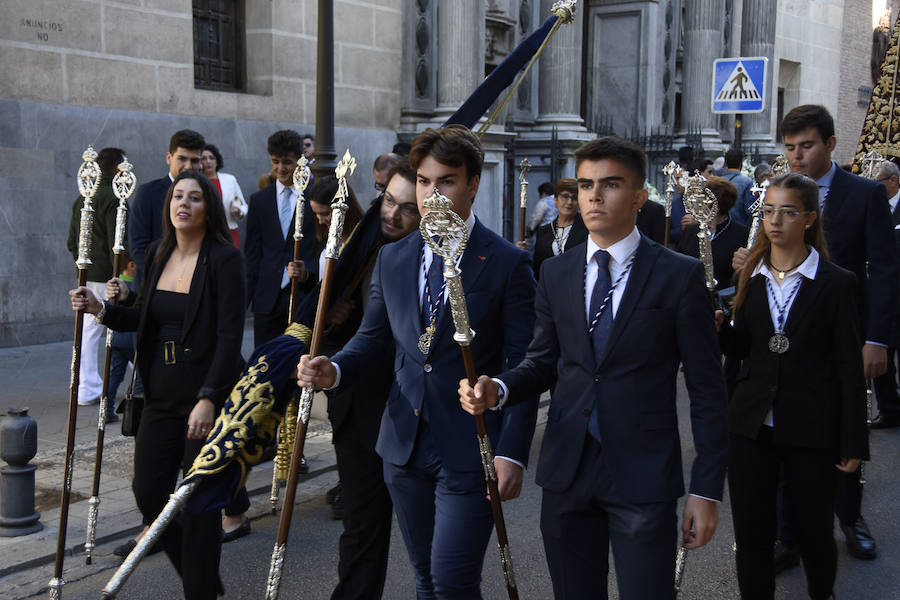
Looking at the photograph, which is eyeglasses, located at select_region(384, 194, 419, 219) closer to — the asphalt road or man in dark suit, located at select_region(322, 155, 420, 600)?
man in dark suit, located at select_region(322, 155, 420, 600)

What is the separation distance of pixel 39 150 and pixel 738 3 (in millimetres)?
19543

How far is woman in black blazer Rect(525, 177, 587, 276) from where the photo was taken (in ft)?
26.1

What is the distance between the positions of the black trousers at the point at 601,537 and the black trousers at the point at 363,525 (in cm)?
93

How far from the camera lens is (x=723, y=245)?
7.04 meters

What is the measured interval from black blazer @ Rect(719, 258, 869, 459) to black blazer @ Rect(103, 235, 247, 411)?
2.20 metres

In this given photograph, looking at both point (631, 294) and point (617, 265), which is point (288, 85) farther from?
point (631, 294)

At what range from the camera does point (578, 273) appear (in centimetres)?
322

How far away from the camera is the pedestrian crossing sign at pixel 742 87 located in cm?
1466

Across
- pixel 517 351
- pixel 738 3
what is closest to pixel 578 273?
pixel 517 351

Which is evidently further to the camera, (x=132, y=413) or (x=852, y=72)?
(x=852, y=72)

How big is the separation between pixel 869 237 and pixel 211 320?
11.3 feet

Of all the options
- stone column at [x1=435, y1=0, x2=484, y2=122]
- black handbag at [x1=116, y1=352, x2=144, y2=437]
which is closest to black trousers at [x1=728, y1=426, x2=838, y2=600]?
black handbag at [x1=116, y1=352, x2=144, y2=437]

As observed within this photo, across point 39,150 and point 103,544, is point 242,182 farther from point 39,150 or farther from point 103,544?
point 103,544

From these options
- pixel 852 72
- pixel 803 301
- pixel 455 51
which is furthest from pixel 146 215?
pixel 852 72
